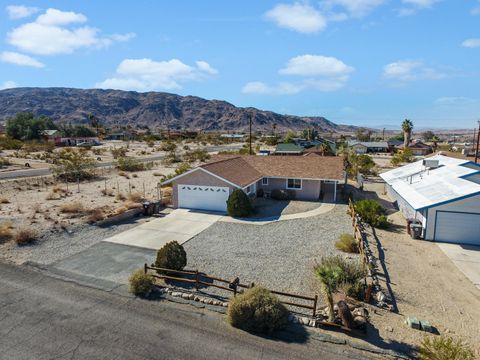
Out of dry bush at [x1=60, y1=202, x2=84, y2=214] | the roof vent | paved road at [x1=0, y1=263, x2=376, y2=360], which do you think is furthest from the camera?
the roof vent

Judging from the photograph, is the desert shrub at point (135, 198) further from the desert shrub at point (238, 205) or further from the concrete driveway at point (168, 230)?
the desert shrub at point (238, 205)

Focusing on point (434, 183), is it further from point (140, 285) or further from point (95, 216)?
point (95, 216)

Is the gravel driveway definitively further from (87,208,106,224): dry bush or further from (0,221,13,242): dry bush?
(0,221,13,242): dry bush

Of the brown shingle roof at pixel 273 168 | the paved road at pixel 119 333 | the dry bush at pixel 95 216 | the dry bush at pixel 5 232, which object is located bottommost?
the paved road at pixel 119 333

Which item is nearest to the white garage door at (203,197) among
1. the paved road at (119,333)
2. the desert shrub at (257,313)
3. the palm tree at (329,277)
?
the paved road at (119,333)

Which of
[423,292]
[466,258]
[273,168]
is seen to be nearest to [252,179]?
[273,168]

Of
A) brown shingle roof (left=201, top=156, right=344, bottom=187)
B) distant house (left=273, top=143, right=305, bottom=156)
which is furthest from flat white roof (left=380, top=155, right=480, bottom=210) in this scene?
distant house (left=273, top=143, right=305, bottom=156)
